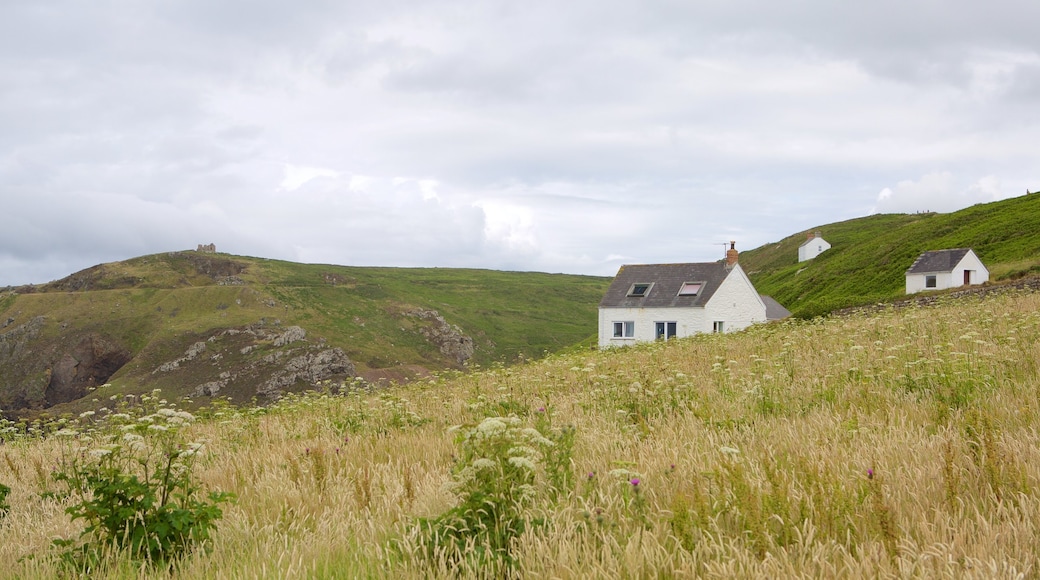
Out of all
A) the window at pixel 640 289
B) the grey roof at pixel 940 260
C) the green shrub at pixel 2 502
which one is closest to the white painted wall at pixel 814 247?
the grey roof at pixel 940 260

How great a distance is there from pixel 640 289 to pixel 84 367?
61.5m

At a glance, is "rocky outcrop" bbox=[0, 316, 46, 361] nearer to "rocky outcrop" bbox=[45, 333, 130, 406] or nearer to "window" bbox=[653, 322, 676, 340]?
"rocky outcrop" bbox=[45, 333, 130, 406]

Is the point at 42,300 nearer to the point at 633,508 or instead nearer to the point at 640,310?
the point at 640,310

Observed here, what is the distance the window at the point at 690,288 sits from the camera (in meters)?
50.0

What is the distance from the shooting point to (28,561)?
12.9ft

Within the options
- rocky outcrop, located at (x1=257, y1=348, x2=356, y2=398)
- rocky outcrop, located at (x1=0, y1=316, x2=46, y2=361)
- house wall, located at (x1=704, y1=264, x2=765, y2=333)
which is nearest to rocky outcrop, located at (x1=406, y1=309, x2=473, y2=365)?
rocky outcrop, located at (x1=257, y1=348, x2=356, y2=398)

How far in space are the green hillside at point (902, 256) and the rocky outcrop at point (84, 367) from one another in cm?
7076

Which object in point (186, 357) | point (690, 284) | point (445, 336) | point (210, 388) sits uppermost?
point (690, 284)

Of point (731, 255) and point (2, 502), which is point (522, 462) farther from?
point (731, 255)

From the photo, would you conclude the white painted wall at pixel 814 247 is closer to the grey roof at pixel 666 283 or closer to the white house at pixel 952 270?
the white house at pixel 952 270

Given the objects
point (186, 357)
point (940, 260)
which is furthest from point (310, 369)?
point (940, 260)

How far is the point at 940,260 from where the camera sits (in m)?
60.7

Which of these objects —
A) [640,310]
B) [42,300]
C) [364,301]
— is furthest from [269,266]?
[640,310]

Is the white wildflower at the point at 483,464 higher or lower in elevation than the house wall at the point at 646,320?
higher
